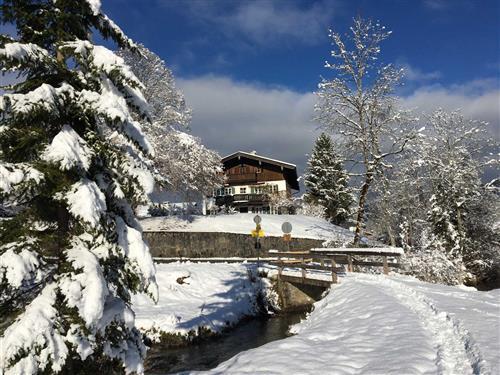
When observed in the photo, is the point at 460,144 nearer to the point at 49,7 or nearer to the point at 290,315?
the point at 290,315

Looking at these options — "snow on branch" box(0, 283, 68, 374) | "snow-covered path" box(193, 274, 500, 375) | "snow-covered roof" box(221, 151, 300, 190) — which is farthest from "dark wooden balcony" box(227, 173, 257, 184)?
"snow on branch" box(0, 283, 68, 374)

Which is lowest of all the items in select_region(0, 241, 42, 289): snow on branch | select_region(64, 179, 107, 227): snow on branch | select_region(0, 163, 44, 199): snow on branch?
select_region(0, 241, 42, 289): snow on branch

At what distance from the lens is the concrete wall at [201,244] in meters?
30.0

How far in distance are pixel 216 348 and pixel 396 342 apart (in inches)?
327

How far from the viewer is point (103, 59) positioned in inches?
255

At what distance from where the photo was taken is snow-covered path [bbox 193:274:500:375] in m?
6.66

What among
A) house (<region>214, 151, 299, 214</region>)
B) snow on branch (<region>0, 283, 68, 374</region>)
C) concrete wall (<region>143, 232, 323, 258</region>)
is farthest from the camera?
house (<region>214, 151, 299, 214</region>)

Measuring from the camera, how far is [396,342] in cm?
793

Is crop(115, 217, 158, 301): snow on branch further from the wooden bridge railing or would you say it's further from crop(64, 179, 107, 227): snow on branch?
the wooden bridge railing

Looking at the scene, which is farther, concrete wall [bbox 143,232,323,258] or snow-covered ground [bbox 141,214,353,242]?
snow-covered ground [bbox 141,214,353,242]

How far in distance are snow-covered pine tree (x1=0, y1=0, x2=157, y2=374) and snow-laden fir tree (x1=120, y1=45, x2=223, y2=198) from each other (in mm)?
21363

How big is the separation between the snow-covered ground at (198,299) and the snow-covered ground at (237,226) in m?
9.73

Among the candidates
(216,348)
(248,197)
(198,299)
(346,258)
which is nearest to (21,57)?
(216,348)

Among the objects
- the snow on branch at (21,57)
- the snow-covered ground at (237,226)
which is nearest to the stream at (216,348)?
the snow on branch at (21,57)
